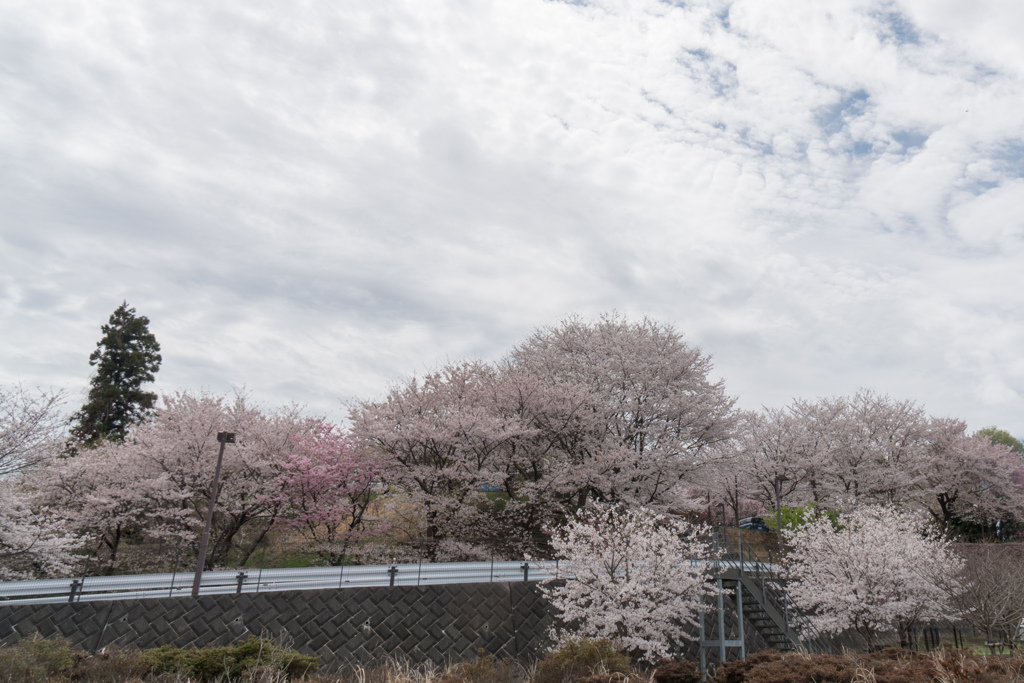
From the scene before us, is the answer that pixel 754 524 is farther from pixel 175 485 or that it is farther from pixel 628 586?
pixel 175 485

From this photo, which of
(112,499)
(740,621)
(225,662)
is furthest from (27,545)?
(740,621)

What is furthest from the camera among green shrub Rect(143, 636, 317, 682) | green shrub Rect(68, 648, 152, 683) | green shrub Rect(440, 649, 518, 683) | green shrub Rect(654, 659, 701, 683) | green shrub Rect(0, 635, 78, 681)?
green shrub Rect(654, 659, 701, 683)

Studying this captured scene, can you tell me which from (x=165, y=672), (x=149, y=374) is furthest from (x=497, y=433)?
(x=149, y=374)

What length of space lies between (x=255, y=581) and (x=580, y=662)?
9.89 m

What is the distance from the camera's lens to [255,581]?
17219mm

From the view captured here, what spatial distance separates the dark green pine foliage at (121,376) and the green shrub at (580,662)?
38780 millimetres

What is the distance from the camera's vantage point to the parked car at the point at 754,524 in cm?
4850

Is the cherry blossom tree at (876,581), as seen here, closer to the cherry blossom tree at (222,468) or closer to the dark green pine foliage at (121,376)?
the cherry blossom tree at (222,468)

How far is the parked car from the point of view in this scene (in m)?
48.5

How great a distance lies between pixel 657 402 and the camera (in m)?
30.8

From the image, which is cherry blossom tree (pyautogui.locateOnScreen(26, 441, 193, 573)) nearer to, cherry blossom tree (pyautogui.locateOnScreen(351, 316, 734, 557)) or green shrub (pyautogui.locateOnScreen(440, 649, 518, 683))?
cherry blossom tree (pyautogui.locateOnScreen(351, 316, 734, 557))

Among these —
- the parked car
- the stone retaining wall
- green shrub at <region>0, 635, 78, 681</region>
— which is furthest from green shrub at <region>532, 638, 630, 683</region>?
the parked car

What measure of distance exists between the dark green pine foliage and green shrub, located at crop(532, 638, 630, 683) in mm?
38780

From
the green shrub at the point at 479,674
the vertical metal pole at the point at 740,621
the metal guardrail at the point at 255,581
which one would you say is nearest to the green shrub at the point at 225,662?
the green shrub at the point at 479,674
